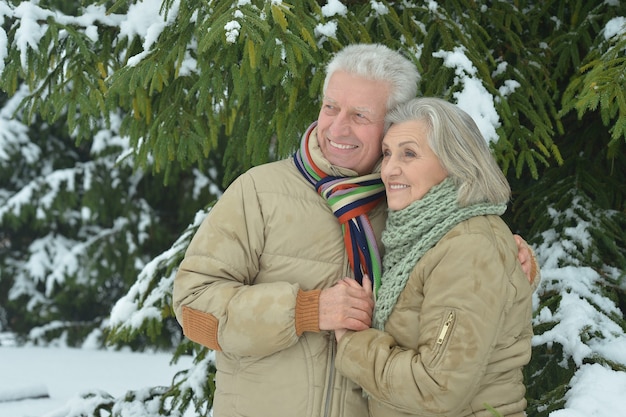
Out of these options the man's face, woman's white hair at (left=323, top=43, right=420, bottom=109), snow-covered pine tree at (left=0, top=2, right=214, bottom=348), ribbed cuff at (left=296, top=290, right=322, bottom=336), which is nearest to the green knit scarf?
ribbed cuff at (left=296, top=290, right=322, bottom=336)

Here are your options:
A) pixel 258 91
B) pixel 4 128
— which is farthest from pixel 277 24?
pixel 4 128

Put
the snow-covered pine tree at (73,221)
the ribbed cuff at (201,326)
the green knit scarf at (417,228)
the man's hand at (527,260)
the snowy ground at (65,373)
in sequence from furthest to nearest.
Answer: the snow-covered pine tree at (73,221) → the snowy ground at (65,373) → the man's hand at (527,260) → the ribbed cuff at (201,326) → the green knit scarf at (417,228)

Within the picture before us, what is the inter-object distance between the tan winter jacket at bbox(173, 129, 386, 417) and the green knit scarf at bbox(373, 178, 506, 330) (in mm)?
199

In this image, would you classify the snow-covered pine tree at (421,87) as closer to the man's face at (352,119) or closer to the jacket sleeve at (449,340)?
the man's face at (352,119)

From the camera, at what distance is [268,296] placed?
210 centimetres

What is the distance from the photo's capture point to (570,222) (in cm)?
342

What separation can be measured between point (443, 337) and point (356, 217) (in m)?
0.51

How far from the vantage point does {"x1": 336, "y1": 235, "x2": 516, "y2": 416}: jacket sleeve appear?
1.88 meters

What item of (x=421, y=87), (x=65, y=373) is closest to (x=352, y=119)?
(x=421, y=87)

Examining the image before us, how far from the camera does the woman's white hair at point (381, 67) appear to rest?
7.57 ft

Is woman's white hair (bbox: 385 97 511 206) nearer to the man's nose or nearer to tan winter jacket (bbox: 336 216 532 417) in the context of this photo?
tan winter jacket (bbox: 336 216 532 417)

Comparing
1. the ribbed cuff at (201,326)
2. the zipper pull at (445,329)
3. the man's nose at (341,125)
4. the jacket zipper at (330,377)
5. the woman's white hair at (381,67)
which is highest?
the woman's white hair at (381,67)

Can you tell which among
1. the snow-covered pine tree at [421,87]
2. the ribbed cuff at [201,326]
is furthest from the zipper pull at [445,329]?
the snow-covered pine tree at [421,87]

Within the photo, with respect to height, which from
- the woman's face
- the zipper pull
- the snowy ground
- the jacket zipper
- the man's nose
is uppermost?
the man's nose
